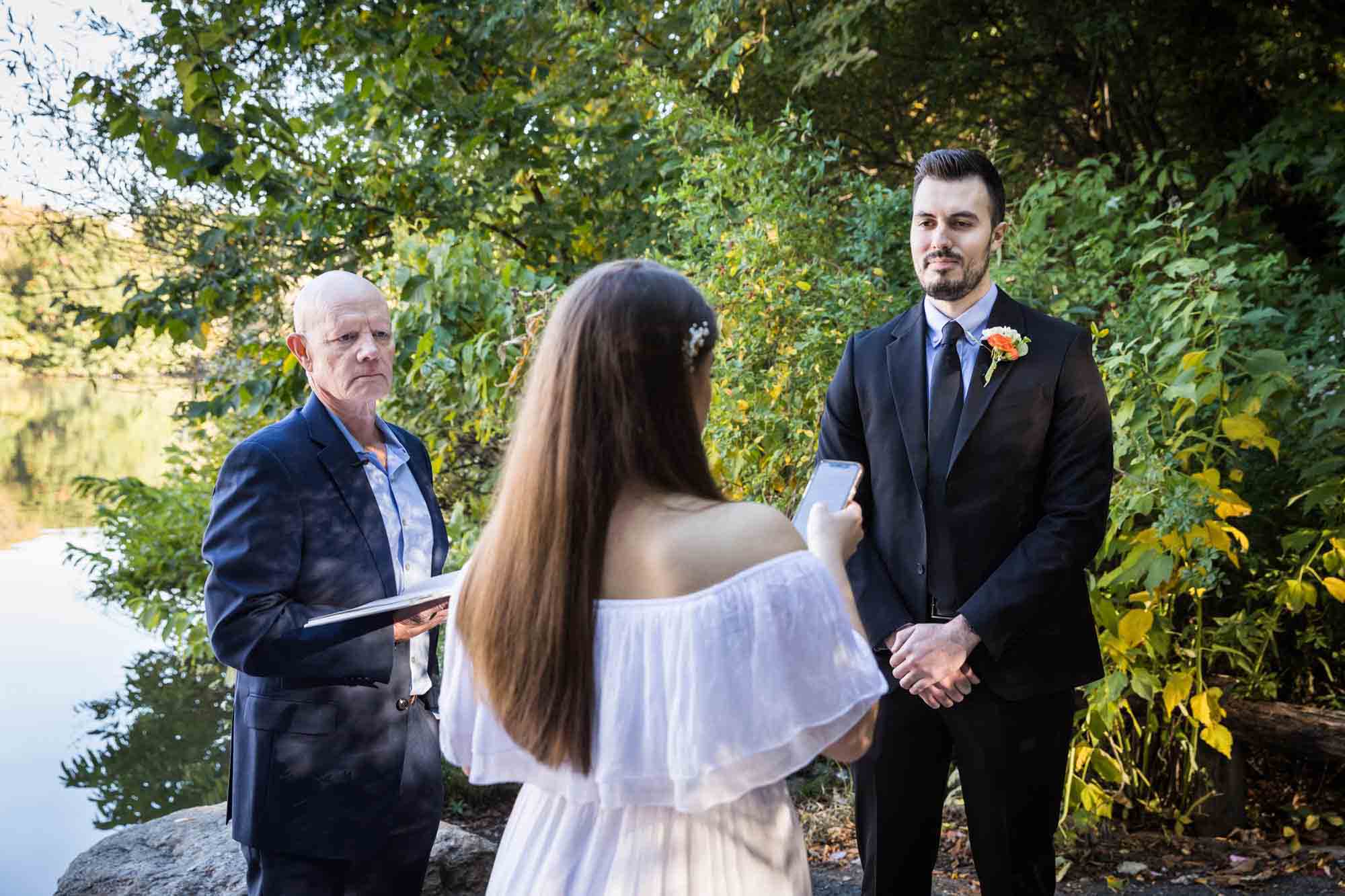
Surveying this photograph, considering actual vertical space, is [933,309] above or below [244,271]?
below

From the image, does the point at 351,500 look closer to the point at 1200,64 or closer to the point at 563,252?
the point at 563,252

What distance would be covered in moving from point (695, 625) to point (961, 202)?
1489 mm

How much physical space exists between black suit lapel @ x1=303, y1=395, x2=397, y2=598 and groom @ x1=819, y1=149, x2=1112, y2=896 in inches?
41.5

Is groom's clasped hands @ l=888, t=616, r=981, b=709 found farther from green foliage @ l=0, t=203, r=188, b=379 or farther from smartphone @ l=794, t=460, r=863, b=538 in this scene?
green foliage @ l=0, t=203, r=188, b=379

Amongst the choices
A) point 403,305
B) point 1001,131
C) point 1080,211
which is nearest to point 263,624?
point 403,305

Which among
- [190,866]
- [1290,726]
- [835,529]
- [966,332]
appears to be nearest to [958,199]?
[966,332]

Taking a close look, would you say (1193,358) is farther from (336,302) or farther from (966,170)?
(336,302)

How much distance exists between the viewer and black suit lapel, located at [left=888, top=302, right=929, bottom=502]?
2.54 meters

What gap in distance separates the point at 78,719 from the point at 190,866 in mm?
5116

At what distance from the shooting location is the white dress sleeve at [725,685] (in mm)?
1452

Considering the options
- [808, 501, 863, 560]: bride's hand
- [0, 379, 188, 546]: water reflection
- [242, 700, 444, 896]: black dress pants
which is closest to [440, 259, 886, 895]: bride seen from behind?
[808, 501, 863, 560]: bride's hand

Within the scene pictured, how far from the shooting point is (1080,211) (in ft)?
16.0

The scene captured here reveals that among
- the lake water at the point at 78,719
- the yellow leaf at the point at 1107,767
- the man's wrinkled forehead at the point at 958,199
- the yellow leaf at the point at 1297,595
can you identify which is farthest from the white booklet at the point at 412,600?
the lake water at the point at 78,719

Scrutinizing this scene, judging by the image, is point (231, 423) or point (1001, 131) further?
point (231, 423)
